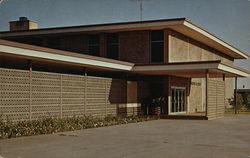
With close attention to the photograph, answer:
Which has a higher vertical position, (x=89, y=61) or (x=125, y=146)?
(x=89, y=61)

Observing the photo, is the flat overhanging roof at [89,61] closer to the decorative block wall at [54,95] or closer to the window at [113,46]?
the decorative block wall at [54,95]

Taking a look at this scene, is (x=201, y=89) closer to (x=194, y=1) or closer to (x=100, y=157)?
(x=194, y=1)

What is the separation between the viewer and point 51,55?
16.0 meters

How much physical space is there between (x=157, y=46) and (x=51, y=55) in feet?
35.6

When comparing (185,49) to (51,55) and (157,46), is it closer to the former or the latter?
(157,46)

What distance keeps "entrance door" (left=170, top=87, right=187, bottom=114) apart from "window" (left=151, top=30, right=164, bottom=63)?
2.77 meters

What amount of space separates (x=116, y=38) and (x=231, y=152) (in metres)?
17.4

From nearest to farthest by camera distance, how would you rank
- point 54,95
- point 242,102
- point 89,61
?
point 54,95 → point 89,61 → point 242,102

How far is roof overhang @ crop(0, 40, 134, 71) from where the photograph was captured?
13.8m

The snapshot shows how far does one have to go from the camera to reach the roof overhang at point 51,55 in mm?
13754

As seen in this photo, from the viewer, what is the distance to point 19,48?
14.2m

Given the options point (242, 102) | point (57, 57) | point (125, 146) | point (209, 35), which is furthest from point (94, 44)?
point (242, 102)

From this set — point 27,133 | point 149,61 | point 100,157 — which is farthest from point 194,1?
point 100,157

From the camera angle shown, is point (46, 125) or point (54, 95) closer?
point (46, 125)
